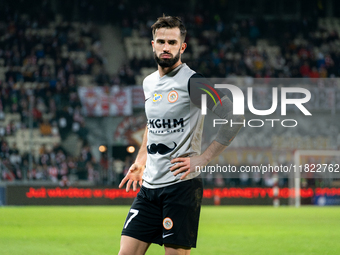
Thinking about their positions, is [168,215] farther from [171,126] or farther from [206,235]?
[206,235]

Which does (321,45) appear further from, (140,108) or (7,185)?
(7,185)

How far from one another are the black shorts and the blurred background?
13599 millimetres

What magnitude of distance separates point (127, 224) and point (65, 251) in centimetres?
448

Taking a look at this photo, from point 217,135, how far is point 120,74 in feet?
72.0

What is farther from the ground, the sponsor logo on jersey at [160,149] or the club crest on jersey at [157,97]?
the club crest on jersey at [157,97]

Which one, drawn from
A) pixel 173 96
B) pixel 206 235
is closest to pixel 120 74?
pixel 206 235

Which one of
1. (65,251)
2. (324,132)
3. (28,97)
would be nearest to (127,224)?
(65,251)

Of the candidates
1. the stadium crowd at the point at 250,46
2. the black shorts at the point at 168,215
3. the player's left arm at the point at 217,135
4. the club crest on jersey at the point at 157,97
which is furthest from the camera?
the stadium crowd at the point at 250,46

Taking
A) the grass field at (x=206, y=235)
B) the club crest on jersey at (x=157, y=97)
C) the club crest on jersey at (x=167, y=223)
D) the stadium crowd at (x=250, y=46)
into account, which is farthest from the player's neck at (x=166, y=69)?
the stadium crowd at (x=250, y=46)

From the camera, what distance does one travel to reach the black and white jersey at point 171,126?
3.75 metres

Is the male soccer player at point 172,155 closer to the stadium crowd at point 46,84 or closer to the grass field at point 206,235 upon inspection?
the grass field at point 206,235

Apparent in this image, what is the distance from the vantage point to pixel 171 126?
148 inches

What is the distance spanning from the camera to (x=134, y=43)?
27766 millimetres

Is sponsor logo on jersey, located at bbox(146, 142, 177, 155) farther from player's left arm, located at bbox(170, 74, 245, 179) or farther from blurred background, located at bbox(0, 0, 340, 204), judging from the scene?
blurred background, located at bbox(0, 0, 340, 204)
